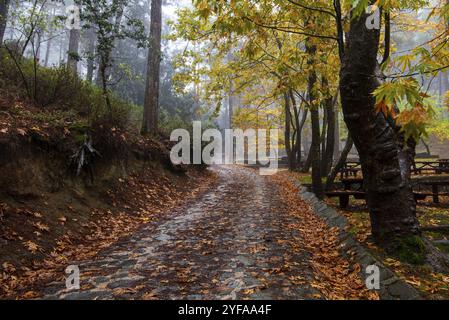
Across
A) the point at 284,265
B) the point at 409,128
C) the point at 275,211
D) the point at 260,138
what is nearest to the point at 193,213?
the point at 275,211

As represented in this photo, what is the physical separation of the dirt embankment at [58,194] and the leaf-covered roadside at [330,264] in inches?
142

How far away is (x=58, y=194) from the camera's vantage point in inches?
259

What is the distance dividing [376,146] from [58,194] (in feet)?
19.9

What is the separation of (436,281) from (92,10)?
1158cm

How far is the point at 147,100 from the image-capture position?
13.9 metres

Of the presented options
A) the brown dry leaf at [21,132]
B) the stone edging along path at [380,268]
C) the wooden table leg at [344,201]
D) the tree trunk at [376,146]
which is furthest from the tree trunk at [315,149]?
the brown dry leaf at [21,132]

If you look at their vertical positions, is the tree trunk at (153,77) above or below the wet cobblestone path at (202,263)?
above

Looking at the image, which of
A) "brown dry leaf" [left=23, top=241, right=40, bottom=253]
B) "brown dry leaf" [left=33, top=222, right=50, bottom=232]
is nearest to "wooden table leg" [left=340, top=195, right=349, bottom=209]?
"brown dry leaf" [left=33, top=222, right=50, bottom=232]

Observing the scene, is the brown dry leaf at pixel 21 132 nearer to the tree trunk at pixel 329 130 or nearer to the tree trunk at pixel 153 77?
the tree trunk at pixel 153 77

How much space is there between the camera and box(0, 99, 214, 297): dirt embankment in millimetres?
4797

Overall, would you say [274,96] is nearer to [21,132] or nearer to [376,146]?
[376,146]

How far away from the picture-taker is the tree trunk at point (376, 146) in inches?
192

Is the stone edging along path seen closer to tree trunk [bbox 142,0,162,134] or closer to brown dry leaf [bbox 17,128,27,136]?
brown dry leaf [bbox 17,128,27,136]

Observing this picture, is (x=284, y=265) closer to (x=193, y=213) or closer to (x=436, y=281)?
(x=436, y=281)
